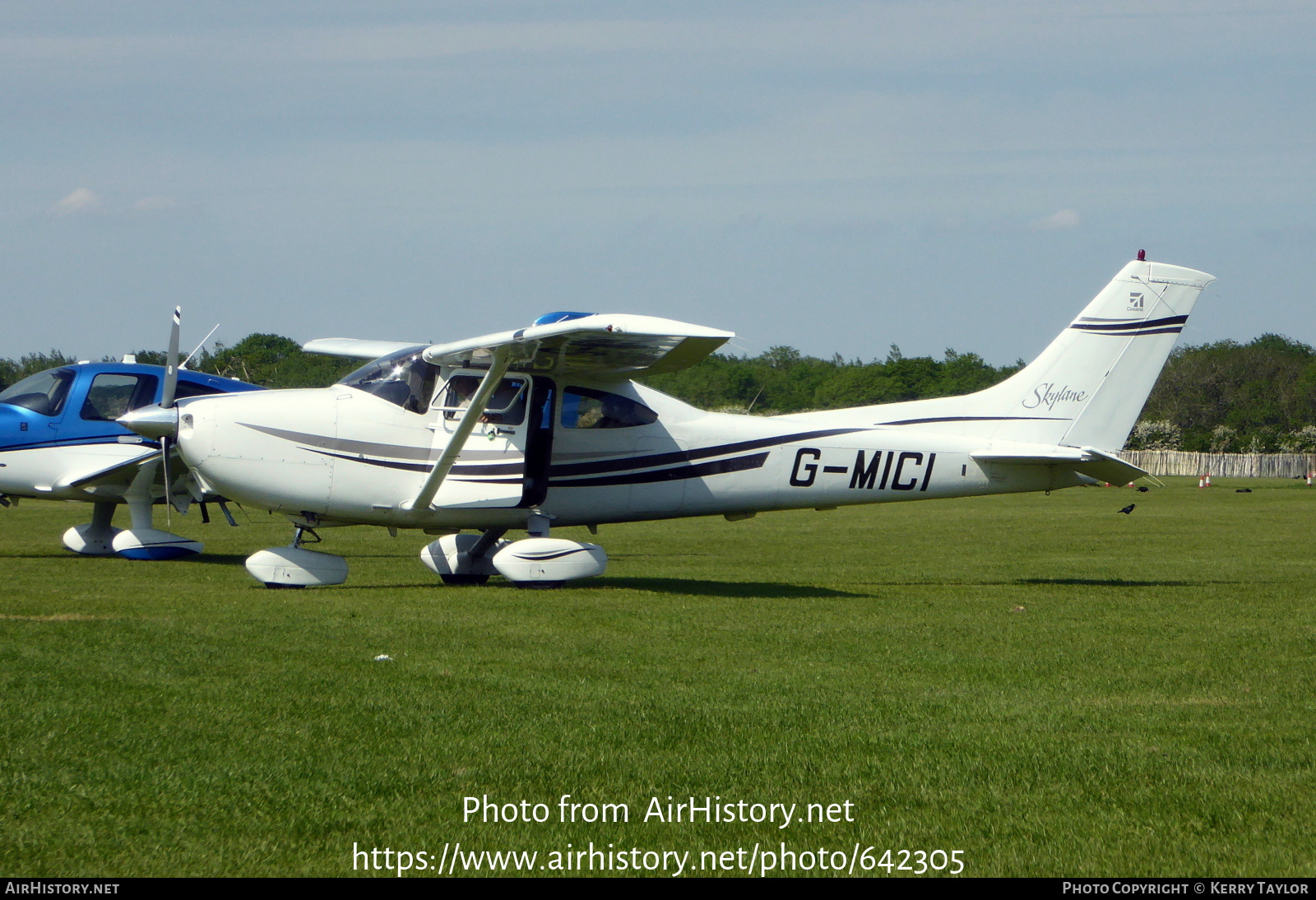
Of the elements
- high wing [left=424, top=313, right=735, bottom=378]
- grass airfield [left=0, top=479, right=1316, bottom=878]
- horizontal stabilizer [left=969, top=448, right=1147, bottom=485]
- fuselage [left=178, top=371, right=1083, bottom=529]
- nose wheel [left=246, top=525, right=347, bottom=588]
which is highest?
high wing [left=424, top=313, right=735, bottom=378]

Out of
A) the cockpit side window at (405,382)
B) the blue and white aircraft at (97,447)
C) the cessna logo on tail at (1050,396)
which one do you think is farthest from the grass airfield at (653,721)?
the blue and white aircraft at (97,447)

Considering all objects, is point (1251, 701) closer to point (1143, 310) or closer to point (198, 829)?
point (198, 829)

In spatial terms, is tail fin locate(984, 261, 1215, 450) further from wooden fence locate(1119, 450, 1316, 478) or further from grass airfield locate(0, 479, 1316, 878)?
wooden fence locate(1119, 450, 1316, 478)

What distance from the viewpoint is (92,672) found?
22.5 feet

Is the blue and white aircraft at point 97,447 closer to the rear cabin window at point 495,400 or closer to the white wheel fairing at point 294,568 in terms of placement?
the white wheel fairing at point 294,568

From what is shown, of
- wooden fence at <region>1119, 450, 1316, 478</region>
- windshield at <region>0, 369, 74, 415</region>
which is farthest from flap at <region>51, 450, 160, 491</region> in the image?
wooden fence at <region>1119, 450, 1316, 478</region>

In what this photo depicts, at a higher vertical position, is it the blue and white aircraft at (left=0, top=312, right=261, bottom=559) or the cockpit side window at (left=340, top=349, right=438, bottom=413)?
the cockpit side window at (left=340, top=349, right=438, bottom=413)

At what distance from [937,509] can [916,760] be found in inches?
1089

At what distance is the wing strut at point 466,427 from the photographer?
11266 mm

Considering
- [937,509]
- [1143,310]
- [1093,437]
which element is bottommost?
[937,509]

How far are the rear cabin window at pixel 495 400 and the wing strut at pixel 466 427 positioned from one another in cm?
20

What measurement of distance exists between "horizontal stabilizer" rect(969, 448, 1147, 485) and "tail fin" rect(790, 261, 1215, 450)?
36cm

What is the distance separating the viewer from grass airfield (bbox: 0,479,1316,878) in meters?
4.16

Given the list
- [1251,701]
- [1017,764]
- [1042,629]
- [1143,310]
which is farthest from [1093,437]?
[1017,764]
